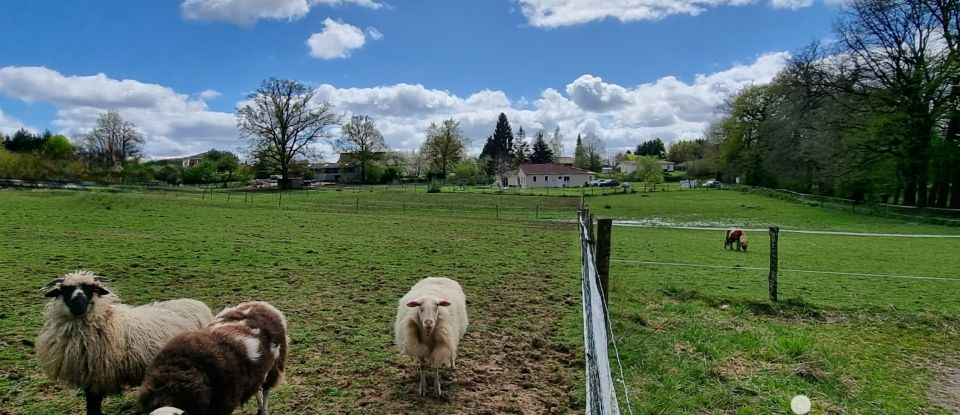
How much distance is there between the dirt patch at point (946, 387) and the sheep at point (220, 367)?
6.44 metres

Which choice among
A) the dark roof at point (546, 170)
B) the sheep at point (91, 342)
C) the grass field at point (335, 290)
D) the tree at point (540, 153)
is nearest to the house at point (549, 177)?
the dark roof at point (546, 170)

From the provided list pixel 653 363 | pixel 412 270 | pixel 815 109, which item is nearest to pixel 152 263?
pixel 412 270

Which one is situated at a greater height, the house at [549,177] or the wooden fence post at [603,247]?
the house at [549,177]

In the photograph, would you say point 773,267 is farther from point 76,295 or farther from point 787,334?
point 76,295

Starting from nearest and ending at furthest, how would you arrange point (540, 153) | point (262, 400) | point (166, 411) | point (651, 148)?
point (166, 411), point (262, 400), point (540, 153), point (651, 148)

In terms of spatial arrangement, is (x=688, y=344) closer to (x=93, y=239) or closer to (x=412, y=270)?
(x=412, y=270)

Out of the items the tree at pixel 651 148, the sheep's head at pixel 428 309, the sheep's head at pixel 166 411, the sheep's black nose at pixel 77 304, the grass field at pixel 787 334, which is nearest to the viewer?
→ the sheep's head at pixel 166 411

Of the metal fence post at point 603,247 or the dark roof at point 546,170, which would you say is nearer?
the metal fence post at point 603,247

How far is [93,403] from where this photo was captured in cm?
433

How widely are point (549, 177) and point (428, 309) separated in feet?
258

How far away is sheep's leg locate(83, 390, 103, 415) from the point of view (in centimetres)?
429

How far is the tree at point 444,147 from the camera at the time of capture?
85562mm

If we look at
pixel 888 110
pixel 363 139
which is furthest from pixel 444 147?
pixel 888 110

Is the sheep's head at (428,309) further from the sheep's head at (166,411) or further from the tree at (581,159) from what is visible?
the tree at (581,159)
